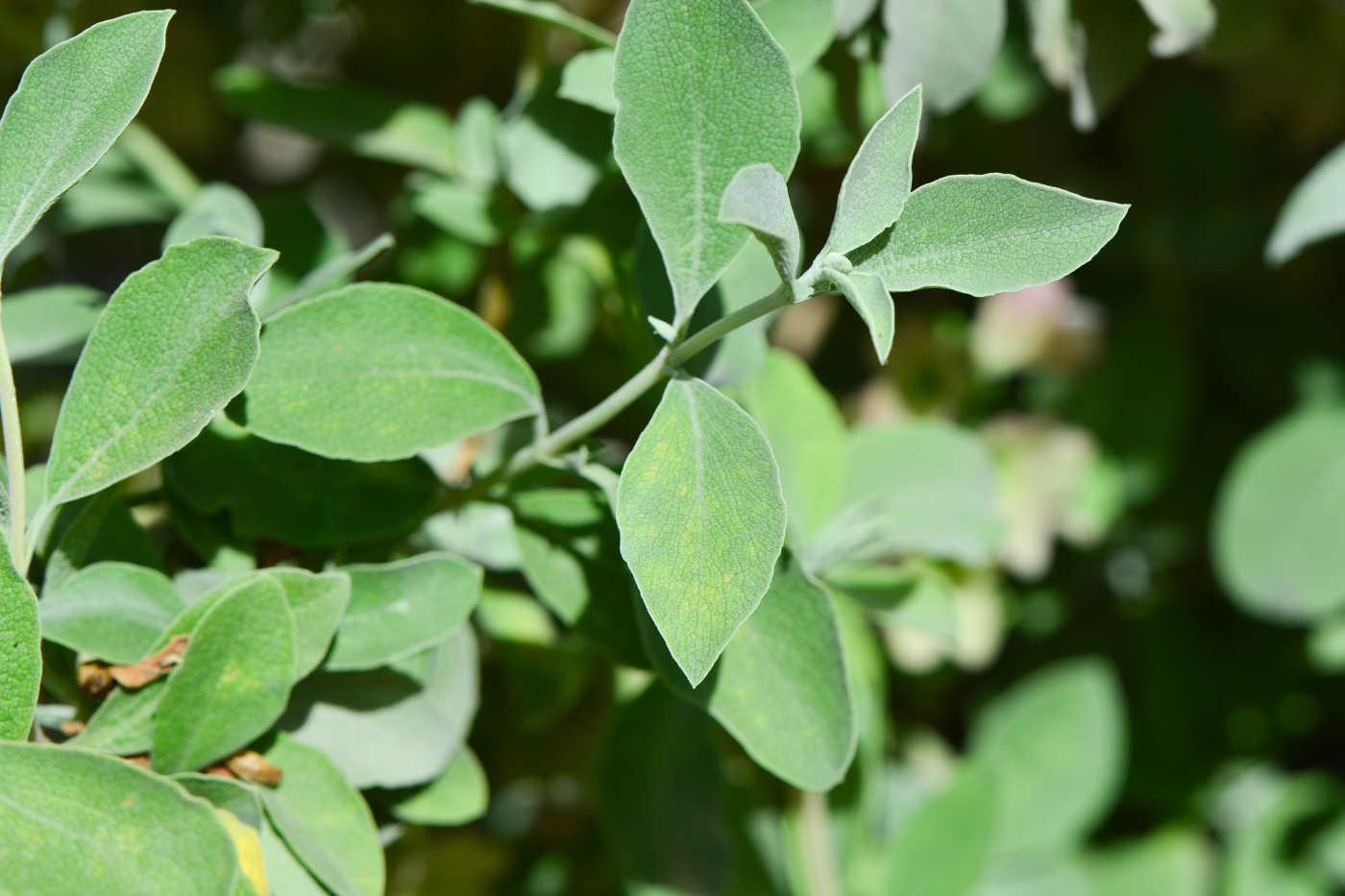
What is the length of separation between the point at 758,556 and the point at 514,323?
1.57 feet

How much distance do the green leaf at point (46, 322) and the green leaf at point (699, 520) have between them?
370mm

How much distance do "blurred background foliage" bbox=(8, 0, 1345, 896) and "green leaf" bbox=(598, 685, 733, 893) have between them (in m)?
0.08

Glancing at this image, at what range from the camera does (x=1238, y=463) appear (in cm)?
114

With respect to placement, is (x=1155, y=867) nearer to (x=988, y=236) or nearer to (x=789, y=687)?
(x=789, y=687)

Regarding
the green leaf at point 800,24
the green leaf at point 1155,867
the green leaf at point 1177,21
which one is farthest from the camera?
the green leaf at point 1155,867

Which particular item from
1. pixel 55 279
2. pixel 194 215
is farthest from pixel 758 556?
pixel 55 279

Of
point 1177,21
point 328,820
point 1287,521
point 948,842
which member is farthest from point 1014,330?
point 328,820

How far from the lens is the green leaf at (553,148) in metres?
0.69

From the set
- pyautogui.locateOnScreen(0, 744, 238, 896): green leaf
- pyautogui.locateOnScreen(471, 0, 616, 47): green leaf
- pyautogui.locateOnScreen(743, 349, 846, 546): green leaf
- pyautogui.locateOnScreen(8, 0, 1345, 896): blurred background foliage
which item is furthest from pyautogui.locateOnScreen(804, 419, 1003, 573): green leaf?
pyautogui.locateOnScreen(0, 744, 238, 896): green leaf

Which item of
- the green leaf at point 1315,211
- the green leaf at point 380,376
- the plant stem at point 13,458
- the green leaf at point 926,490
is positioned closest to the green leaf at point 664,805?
the green leaf at point 926,490

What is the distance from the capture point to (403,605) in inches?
21.5

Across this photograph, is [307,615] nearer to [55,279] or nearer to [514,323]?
[514,323]

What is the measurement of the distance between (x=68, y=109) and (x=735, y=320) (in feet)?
0.96

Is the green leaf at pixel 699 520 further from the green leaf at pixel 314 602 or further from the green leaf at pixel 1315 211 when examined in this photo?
the green leaf at pixel 1315 211
